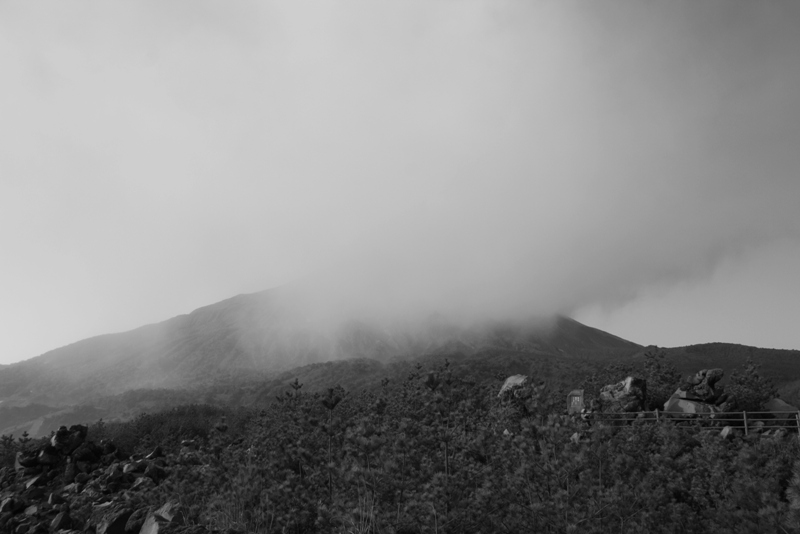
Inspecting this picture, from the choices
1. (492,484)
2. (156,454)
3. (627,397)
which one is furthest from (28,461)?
(627,397)

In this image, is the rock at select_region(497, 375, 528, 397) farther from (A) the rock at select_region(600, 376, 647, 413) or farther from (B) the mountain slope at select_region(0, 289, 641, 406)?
(B) the mountain slope at select_region(0, 289, 641, 406)

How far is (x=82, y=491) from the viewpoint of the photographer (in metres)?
17.0

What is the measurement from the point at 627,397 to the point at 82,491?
25.5 meters

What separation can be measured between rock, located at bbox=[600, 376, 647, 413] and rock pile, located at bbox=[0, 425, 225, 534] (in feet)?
68.4

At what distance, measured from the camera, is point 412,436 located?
38.0ft

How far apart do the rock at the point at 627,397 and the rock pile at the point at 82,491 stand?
20.8 m

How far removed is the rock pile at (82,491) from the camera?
13.1 metres

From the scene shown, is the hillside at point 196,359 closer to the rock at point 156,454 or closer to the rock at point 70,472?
the rock at point 156,454

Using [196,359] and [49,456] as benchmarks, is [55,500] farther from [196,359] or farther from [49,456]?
[196,359]

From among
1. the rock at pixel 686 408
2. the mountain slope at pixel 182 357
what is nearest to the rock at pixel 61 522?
the rock at pixel 686 408

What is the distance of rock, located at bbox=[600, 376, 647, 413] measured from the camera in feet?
85.8

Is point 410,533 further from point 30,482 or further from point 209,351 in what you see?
point 209,351

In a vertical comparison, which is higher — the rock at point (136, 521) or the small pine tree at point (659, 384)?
the rock at point (136, 521)

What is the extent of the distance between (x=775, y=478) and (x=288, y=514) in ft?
36.6
